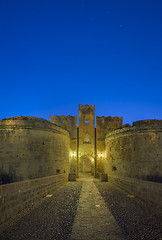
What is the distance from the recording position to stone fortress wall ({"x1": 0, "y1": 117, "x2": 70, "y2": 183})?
40.5ft

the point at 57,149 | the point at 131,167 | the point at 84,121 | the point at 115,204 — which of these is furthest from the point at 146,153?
the point at 84,121

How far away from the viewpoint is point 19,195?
741cm

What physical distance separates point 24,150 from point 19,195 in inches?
225

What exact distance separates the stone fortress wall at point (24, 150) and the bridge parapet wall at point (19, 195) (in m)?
2.49

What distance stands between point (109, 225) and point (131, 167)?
30.4ft

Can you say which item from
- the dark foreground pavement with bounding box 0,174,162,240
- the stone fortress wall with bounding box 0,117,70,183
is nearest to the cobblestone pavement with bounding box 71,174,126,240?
the dark foreground pavement with bounding box 0,174,162,240

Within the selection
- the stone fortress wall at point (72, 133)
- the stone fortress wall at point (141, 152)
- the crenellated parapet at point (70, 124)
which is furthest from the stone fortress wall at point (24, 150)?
the crenellated parapet at point (70, 124)

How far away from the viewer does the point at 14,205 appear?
22.6 ft

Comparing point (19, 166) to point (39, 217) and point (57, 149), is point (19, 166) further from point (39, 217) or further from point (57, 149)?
point (39, 217)

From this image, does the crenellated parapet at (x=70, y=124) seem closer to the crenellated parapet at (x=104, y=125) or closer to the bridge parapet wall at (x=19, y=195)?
the crenellated parapet at (x=104, y=125)

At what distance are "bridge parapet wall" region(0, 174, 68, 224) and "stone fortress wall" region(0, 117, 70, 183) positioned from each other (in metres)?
2.49

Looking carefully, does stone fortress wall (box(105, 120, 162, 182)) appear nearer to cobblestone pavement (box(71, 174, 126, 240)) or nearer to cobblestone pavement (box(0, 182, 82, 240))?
cobblestone pavement (box(71, 174, 126, 240))

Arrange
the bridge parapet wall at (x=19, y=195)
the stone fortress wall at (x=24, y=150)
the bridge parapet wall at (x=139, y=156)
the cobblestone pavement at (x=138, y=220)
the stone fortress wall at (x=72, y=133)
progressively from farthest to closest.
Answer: the stone fortress wall at (x=72, y=133), the bridge parapet wall at (x=139, y=156), the stone fortress wall at (x=24, y=150), the bridge parapet wall at (x=19, y=195), the cobblestone pavement at (x=138, y=220)

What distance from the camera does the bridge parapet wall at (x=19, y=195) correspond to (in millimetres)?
6175
